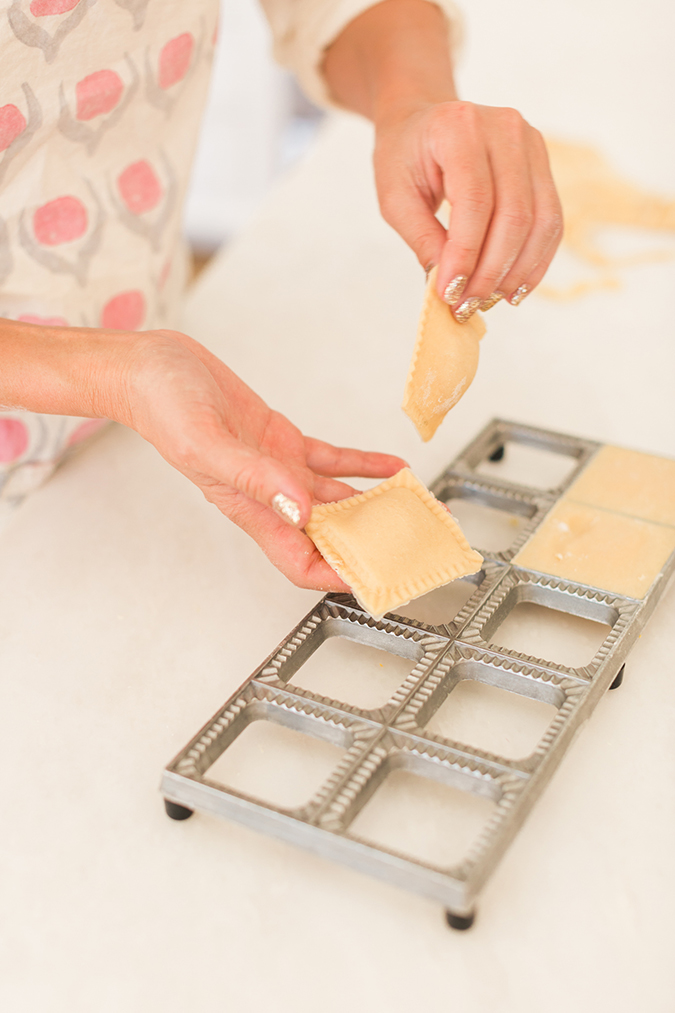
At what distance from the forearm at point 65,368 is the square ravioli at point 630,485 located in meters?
0.60

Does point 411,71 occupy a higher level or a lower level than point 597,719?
higher

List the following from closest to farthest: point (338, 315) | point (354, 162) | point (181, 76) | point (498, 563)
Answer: point (498, 563) < point (181, 76) < point (338, 315) < point (354, 162)

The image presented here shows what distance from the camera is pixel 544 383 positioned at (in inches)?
67.5

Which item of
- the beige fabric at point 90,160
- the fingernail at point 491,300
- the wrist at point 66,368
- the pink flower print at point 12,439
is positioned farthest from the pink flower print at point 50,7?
the fingernail at point 491,300

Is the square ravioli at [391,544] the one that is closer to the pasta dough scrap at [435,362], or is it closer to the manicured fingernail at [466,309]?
the pasta dough scrap at [435,362]

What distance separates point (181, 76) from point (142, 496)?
61cm

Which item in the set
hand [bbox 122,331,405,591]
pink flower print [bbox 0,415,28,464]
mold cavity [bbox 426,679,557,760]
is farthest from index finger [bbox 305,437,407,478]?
pink flower print [bbox 0,415,28,464]

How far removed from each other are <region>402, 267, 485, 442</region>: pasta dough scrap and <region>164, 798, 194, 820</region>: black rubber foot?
51 centimetres

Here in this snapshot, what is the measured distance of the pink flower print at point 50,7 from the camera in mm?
1106

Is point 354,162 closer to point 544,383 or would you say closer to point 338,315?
point 338,315

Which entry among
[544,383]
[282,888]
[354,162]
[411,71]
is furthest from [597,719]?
[354,162]

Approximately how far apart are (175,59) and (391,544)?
791mm

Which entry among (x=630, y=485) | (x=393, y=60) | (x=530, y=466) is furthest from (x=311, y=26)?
(x=630, y=485)

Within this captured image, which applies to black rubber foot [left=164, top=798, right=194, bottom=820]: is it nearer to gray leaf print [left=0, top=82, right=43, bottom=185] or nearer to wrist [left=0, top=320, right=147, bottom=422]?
wrist [left=0, top=320, right=147, bottom=422]
